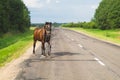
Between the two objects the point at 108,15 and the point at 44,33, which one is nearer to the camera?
the point at 44,33

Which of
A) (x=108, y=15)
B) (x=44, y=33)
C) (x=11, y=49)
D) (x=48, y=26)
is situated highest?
(x=48, y=26)

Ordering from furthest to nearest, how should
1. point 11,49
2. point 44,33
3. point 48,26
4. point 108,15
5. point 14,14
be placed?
point 108,15 < point 14,14 < point 11,49 < point 44,33 < point 48,26

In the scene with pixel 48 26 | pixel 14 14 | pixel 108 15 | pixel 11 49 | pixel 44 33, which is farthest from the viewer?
pixel 108 15

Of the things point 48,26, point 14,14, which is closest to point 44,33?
point 48,26

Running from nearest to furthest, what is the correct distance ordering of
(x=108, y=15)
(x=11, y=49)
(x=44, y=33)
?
(x=44, y=33), (x=11, y=49), (x=108, y=15)

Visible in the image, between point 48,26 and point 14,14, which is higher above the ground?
point 48,26

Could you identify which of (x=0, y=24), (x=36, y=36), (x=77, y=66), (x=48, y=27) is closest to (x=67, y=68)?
(x=77, y=66)

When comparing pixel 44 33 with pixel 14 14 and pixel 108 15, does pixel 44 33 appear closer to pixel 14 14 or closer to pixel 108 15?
pixel 14 14

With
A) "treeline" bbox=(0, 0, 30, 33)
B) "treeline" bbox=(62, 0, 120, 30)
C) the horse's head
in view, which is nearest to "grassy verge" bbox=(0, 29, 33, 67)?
the horse's head

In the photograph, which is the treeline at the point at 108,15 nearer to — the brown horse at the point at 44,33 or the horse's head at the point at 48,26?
the brown horse at the point at 44,33

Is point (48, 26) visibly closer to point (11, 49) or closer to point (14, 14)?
point (11, 49)

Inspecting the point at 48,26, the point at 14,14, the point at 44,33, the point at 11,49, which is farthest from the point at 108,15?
the point at 48,26

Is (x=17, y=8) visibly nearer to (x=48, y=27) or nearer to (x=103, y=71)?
(x=48, y=27)

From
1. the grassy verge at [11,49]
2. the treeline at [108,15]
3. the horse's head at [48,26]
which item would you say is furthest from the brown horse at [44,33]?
the treeline at [108,15]
